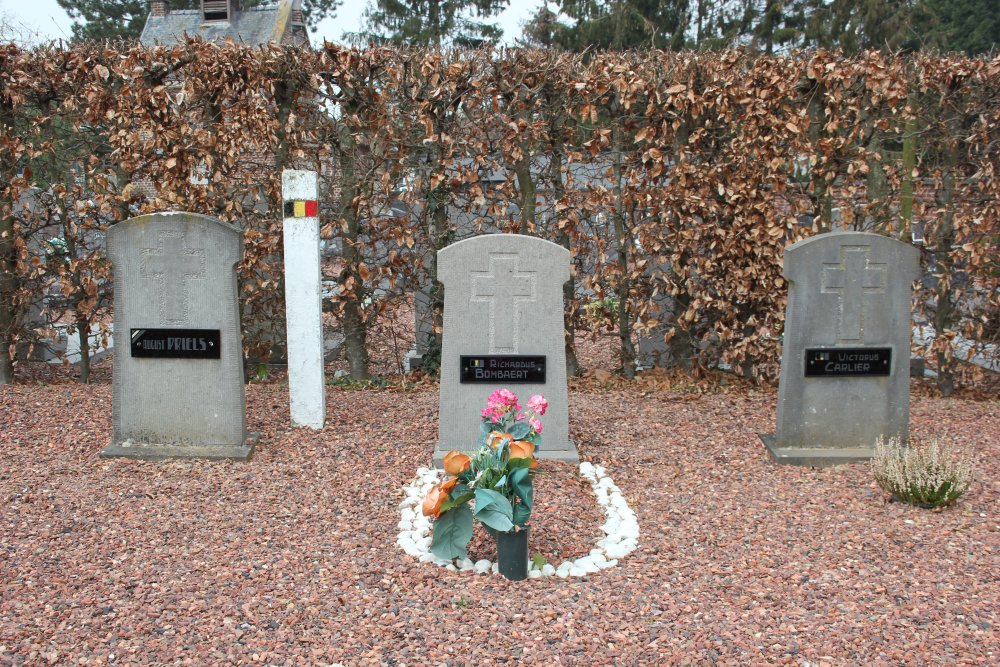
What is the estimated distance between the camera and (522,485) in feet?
10.9

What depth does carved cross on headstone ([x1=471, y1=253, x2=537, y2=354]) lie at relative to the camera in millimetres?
4703

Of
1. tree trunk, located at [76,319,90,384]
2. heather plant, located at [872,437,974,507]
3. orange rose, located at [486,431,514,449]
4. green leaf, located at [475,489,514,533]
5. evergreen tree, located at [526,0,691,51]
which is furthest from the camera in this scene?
evergreen tree, located at [526,0,691,51]

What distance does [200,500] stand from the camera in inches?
166

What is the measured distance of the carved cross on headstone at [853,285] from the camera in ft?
15.4

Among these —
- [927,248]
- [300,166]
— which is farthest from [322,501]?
[927,248]

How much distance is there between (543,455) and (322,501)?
134 centimetres

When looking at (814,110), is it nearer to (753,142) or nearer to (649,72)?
(753,142)

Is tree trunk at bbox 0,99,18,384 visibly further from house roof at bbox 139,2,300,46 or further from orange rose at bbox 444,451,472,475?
house roof at bbox 139,2,300,46

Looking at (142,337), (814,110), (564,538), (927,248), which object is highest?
(814,110)

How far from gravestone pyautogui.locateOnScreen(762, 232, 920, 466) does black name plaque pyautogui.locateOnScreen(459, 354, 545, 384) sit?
1490 millimetres

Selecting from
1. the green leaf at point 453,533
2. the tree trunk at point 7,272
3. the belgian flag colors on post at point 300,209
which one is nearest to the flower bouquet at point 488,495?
the green leaf at point 453,533

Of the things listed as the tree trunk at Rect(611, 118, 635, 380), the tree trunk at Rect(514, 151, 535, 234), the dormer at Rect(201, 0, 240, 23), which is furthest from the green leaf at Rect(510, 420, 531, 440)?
the dormer at Rect(201, 0, 240, 23)

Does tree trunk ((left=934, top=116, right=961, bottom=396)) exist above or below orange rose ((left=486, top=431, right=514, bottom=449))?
above

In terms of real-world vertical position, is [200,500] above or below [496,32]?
below
